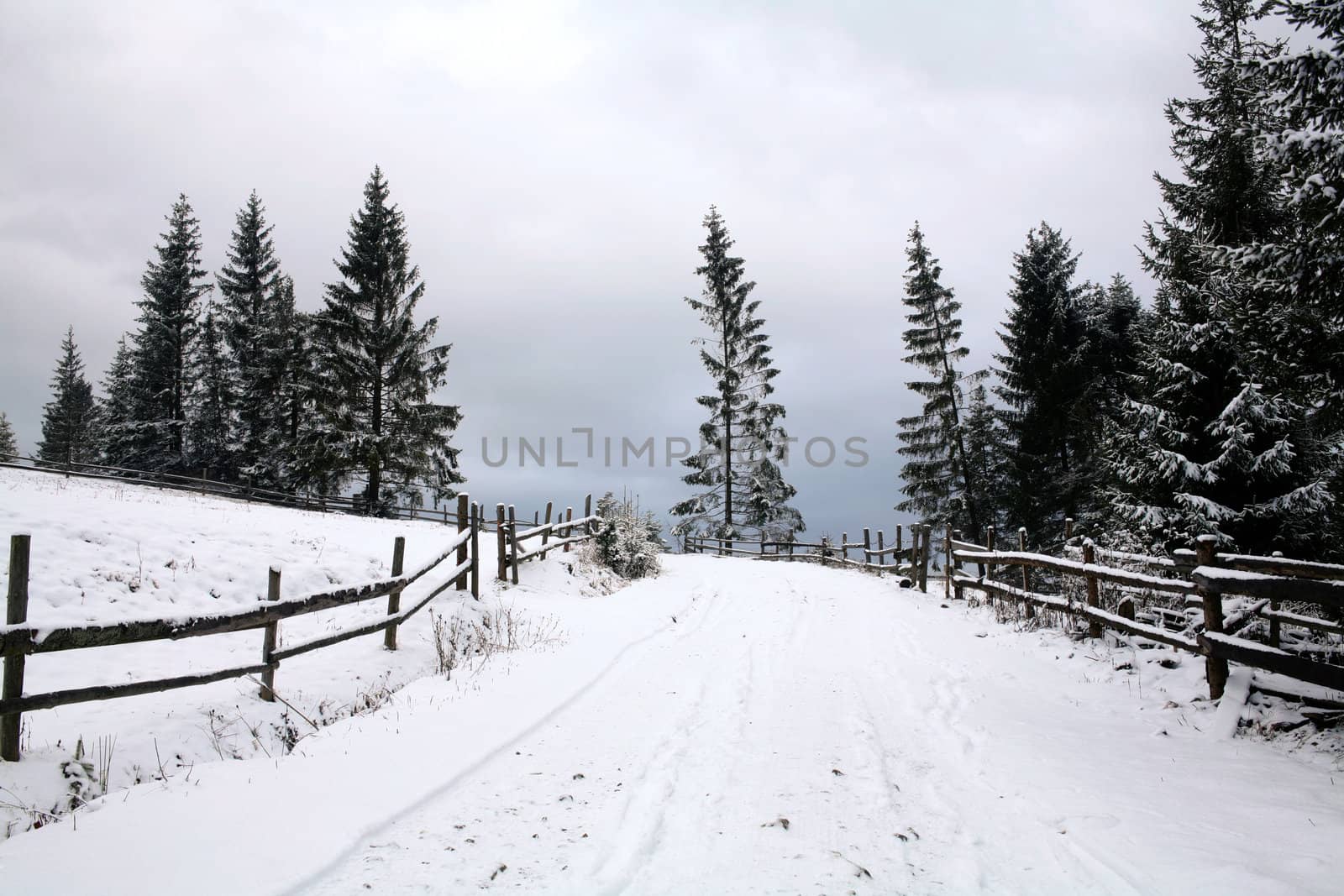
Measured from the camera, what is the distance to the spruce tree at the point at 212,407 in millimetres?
32031

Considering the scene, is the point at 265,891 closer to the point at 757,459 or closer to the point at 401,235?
the point at 757,459

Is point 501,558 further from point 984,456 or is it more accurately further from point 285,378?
point 285,378

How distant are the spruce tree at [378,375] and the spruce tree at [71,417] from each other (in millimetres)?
28734

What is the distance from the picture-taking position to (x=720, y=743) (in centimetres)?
496

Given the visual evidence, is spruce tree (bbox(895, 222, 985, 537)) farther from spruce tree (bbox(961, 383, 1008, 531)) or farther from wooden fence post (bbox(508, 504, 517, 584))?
wooden fence post (bbox(508, 504, 517, 584))

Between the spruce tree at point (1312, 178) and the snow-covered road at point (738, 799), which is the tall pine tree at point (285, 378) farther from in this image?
A: the spruce tree at point (1312, 178)

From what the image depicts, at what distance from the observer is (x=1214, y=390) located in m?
13.9

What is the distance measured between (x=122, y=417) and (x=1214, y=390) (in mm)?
47594

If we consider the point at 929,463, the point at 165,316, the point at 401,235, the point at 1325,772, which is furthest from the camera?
the point at 165,316

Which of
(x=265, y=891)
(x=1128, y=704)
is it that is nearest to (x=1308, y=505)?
(x=1128, y=704)

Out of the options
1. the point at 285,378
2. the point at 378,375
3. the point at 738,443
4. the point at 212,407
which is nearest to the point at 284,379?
the point at 285,378

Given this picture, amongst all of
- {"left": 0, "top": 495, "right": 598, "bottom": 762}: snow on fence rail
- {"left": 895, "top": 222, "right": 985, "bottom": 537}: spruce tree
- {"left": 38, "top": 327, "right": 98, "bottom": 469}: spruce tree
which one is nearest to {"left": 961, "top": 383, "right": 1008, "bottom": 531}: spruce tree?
{"left": 895, "top": 222, "right": 985, "bottom": 537}: spruce tree

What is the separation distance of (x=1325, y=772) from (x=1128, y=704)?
1766 millimetres

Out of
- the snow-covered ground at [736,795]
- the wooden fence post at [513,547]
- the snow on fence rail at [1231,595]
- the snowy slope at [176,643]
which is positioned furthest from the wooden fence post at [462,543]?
the snow on fence rail at [1231,595]
